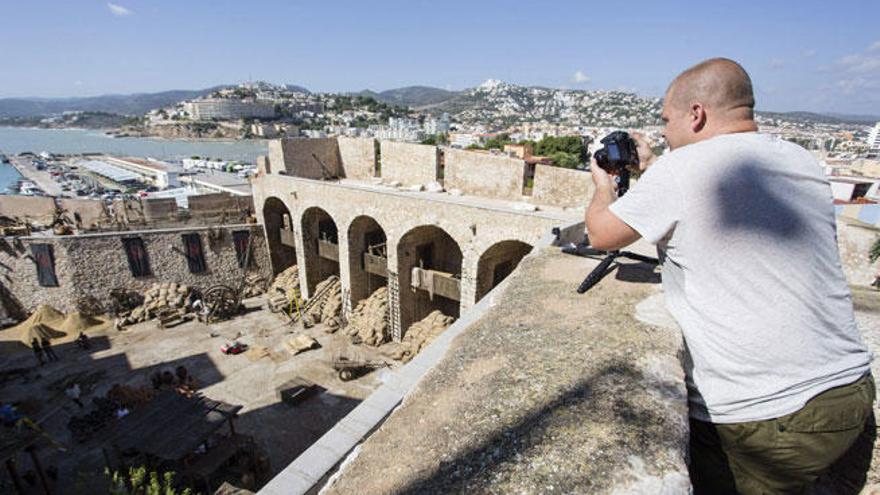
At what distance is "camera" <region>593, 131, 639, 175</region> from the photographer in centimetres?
273

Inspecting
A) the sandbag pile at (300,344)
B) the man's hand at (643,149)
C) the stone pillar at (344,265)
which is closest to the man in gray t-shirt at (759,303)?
the man's hand at (643,149)

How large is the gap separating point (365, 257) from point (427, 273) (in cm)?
285

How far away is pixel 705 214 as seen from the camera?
170cm

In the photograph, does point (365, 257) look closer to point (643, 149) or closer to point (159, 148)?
point (643, 149)

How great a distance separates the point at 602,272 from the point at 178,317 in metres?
18.2

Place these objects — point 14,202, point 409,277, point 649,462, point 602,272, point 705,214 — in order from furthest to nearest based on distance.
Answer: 1. point 14,202
2. point 409,277
3. point 602,272
4. point 705,214
5. point 649,462

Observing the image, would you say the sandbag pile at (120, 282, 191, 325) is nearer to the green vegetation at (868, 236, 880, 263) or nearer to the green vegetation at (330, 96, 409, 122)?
the green vegetation at (868, 236, 880, 263)

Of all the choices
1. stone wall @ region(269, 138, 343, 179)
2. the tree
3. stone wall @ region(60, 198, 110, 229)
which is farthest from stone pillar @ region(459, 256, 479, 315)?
the tree

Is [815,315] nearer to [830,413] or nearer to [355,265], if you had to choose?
[830,413]

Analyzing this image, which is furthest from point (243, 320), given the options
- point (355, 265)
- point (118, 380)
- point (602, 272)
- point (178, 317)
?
point (602, 272)

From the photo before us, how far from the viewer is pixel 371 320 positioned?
1491 cm

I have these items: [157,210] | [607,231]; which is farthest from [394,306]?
[607,231]

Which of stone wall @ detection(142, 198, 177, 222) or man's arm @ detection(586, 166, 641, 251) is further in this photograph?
stone wall @ detection(142, 198, 177, 222)

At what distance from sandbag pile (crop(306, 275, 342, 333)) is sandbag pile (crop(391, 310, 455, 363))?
3.25m
